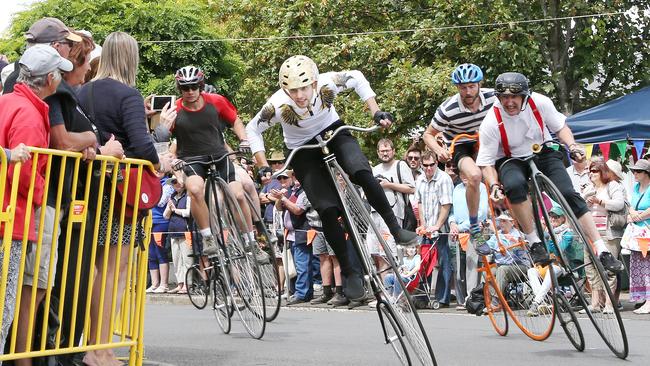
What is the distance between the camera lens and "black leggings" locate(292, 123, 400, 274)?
920cm

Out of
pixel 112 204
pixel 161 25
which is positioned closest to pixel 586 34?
pixel 161 25

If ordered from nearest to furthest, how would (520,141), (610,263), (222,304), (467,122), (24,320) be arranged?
1. (24,320)
2. (610,263)
3. (520,141)
4. (467,122)
5. (222,304)

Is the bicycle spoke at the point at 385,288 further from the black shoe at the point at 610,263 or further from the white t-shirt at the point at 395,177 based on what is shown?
the white t-shirt at the point at 395,177

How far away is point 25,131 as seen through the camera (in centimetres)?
706

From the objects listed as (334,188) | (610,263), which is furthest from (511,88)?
(334,188)

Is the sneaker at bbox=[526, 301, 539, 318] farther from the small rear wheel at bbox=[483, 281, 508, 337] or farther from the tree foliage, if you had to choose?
the tree foliage

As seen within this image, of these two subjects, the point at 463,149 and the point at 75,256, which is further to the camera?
the point at 463,149

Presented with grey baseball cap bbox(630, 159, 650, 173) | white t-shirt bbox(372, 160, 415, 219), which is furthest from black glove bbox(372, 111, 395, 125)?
grey baseball cap bbox(630, 159, 650, 173)

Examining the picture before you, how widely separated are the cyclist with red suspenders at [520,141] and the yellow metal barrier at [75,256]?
348cm

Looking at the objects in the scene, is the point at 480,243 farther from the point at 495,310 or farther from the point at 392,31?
the point at 392,31

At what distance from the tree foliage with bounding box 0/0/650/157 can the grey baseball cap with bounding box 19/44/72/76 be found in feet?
70.7

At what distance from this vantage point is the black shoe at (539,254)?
10.2 m

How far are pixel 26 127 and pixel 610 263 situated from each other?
4.86 m

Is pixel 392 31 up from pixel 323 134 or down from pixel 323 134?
up
